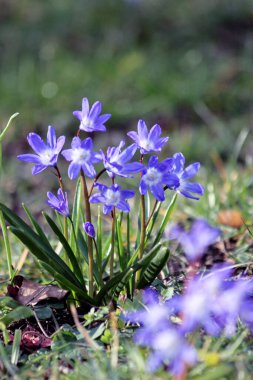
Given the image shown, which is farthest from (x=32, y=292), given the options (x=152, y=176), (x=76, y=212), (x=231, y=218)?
(x=231, y=218)

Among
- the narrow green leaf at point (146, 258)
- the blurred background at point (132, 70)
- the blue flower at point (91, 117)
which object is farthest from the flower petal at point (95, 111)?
the blurred background at point (132, 70)

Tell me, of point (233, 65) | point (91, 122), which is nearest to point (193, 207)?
point (91, 122)

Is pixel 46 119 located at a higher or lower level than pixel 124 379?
lower

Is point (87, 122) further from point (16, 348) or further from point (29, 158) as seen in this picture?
point (16, 348)

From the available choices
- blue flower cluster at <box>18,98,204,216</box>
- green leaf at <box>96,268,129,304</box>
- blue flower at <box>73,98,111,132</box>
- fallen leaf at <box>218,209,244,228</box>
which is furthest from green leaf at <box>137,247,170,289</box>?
fallen leaf at <box>218,209,244,228</box>

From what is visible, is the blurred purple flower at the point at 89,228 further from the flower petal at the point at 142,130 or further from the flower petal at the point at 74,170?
the flower petal at the point at 142,130

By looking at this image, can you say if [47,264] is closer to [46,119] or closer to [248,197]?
[248,197]
